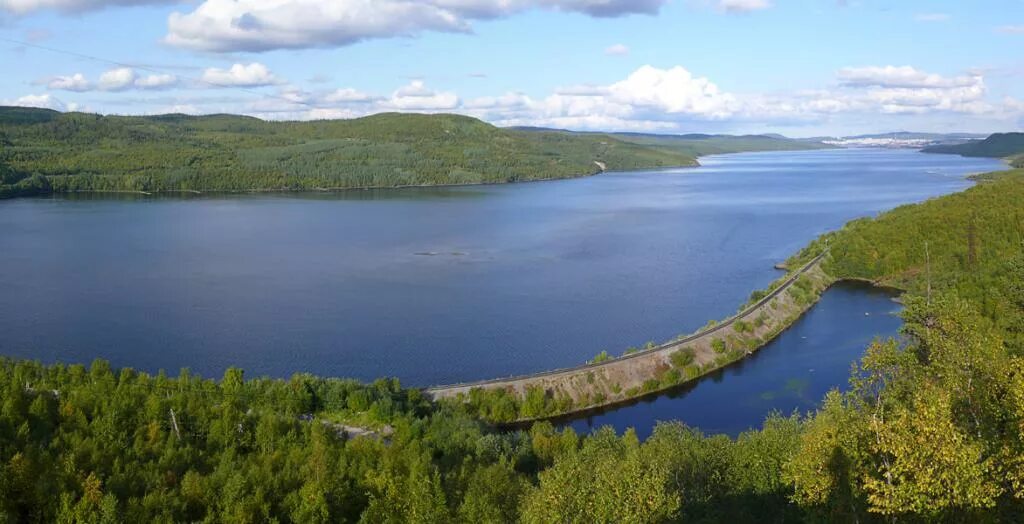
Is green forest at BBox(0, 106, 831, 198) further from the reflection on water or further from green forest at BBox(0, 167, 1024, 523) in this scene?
green forest at BBox(0, 167, 1024, 523)

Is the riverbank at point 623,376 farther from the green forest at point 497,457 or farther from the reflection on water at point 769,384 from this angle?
the green forest at point 497,457

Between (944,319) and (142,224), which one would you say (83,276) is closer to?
(142,224)

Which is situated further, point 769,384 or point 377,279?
point 377,279

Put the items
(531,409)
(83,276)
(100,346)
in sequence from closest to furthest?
1. (531,409)
2. (100,346)
3. (83,276)

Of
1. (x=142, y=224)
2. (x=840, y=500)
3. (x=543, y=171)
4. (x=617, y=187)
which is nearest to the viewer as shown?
(x=840, y=500)

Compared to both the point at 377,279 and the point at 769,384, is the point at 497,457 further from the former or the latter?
the point at 377,279

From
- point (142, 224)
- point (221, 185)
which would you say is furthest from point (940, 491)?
point (221, 185)

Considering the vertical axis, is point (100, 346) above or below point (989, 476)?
below

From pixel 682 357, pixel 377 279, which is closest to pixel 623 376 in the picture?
pixel 682 357
